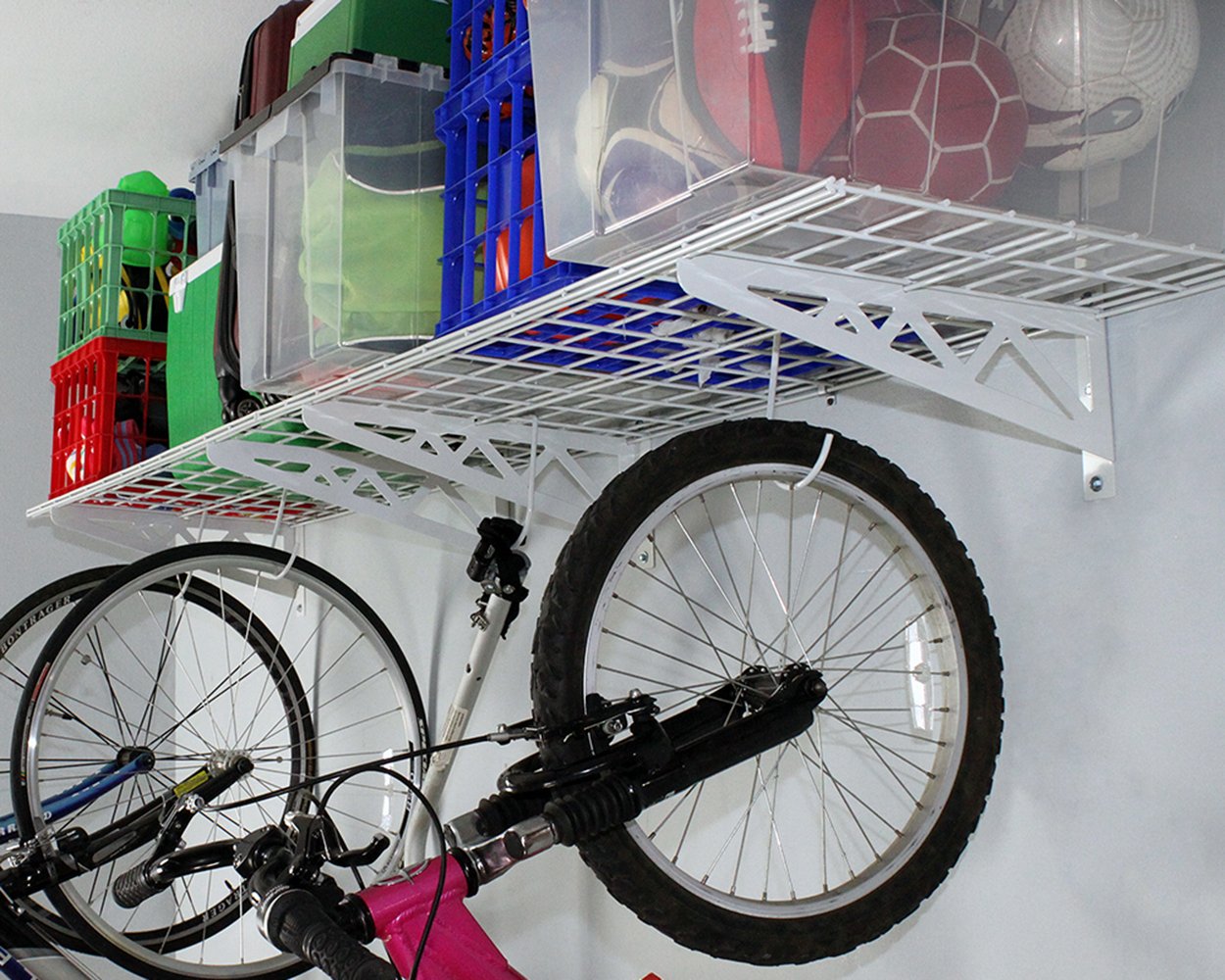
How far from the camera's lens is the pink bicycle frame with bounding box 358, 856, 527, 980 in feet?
3.51

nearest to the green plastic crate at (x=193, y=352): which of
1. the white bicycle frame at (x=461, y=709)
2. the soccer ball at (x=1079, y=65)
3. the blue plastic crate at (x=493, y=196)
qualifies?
the white bicycle frame at (x=461, y=709)

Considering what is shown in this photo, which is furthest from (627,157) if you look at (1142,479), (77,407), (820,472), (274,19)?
(77,407)

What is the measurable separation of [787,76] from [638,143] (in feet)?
0.50

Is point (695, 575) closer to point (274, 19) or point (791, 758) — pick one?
point (791, 758)

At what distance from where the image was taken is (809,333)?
1083 mm

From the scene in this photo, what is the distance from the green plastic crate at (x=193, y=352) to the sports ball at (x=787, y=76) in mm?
1166

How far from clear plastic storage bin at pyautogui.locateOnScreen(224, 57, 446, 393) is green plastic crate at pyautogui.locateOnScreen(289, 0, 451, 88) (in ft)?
0.22

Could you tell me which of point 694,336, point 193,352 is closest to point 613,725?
point 694,336

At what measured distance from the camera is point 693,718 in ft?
3.81

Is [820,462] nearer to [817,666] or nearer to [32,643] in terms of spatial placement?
[817,666]

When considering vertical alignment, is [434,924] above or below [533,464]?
below

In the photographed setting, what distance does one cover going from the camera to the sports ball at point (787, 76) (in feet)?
2.89

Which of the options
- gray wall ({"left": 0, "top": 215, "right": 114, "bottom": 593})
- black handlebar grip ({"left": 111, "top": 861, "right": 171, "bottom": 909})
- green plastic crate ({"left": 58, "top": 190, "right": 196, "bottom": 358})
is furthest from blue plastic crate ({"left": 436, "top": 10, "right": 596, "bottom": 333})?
gray wall ({"left": 0, "top": 215, "right": 114, "bottom": 593})

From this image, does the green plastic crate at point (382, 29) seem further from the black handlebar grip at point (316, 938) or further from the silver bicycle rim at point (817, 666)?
the black handlebar grip at point (316, 938)
